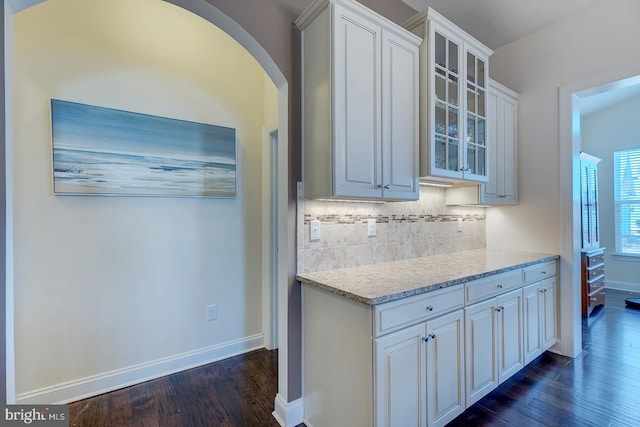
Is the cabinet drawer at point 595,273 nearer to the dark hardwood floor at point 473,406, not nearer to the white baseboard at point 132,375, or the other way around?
the dark hardwood floor at point 473,406

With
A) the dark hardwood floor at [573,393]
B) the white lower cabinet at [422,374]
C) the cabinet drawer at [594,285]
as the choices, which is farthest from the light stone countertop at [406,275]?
the cabinet drawer at [594,285]

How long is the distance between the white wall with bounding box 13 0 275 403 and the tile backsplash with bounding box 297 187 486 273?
3.50 feet

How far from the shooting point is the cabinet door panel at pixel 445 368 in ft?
5.15

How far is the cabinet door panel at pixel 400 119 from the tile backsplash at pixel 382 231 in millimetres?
349

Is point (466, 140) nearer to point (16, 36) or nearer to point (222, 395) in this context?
point (222, 395)

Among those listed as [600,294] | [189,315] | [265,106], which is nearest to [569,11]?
[265,106]

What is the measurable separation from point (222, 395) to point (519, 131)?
3.50 meters

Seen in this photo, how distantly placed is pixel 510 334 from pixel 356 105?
1943 mm

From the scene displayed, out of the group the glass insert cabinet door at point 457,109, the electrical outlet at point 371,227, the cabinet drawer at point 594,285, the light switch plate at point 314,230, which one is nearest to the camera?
the light switch plate at point 314,230

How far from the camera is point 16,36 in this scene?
6.00 feet

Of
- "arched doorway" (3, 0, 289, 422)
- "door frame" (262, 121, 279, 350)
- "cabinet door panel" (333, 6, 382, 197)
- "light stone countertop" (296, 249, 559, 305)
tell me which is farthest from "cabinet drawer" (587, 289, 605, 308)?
"arched doorway" (3, 0, 289, 422)

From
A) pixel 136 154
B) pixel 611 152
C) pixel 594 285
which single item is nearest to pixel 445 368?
pixel 136 154

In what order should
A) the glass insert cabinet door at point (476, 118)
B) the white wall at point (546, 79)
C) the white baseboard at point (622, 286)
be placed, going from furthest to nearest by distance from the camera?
the white baseboard at point (622, 286), the white wall at point (546, 79), the glass insert cabinet door at point (476, 118)

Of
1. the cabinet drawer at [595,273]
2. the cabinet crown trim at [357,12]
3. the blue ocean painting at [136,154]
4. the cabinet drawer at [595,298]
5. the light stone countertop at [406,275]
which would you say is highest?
the cabinet crown trim at [357,12]
